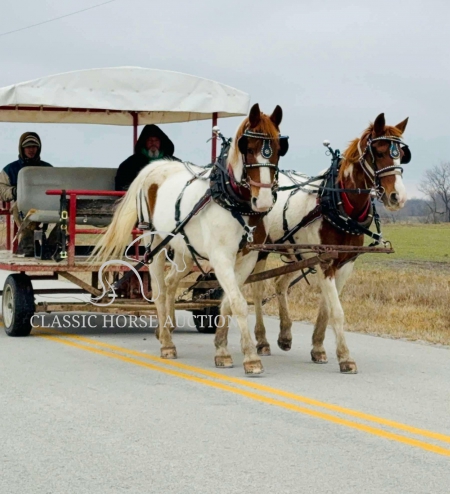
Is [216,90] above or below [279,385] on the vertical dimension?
above

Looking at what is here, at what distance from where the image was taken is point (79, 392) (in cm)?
795

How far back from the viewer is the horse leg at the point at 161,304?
33.0 feet

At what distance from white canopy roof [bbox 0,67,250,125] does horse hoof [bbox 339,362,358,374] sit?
4.04 metres

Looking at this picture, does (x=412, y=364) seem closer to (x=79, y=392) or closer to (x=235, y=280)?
(x=235, y=280)

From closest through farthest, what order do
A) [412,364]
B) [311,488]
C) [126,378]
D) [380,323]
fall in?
[311,488], [126,378], [412,364], [380,323]

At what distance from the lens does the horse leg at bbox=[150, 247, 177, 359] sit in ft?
33.0

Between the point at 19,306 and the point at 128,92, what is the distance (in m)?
2.81

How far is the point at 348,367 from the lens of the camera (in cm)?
898

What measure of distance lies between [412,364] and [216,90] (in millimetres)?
4210

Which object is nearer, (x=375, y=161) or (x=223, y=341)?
(x=375, y=161)

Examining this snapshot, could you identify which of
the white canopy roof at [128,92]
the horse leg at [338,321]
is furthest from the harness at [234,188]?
the white canopy roof at [128,92]

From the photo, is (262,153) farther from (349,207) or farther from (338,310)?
(338,310)

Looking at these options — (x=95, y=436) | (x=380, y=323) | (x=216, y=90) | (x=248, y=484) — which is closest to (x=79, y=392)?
(x=95, y=436)

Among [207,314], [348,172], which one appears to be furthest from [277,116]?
[207,314]
